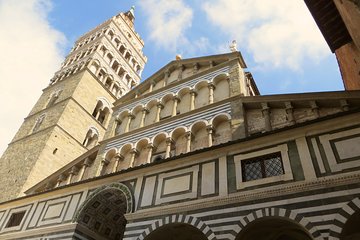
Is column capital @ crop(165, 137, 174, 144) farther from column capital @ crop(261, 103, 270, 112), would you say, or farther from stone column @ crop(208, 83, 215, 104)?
column capital @ crop(261, 103, 270, 112)

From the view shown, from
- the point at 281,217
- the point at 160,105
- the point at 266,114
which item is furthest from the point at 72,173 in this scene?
the point at 281,217

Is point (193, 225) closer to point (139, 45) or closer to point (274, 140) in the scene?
point (274, 140)

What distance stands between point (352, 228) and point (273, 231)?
179 cm

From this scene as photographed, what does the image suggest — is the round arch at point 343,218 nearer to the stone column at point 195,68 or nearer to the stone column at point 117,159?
the stone column at point 117,159

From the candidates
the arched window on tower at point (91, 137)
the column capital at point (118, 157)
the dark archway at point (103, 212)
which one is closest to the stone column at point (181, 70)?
the column capital at point (118, 157)

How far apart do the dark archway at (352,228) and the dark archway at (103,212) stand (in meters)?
5.78

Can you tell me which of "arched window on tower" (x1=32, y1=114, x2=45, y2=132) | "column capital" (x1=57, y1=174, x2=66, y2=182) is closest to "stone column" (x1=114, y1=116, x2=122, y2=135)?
"column capital" (x1=57, y1=174, x2=66, y2=182)

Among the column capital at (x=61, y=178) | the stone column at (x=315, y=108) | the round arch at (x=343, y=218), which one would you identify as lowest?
the round arch at (x=343, y=218)

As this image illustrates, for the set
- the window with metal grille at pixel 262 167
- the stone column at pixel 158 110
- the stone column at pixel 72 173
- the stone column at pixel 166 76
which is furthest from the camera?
the stone column at pixel 166 76

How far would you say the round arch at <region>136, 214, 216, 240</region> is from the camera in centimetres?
721

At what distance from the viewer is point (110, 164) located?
13125 mm

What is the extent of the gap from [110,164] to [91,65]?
15026 millimetres

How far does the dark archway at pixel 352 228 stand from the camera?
20.1 feet

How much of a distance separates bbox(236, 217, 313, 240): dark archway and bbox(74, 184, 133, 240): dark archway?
382 centimetres
